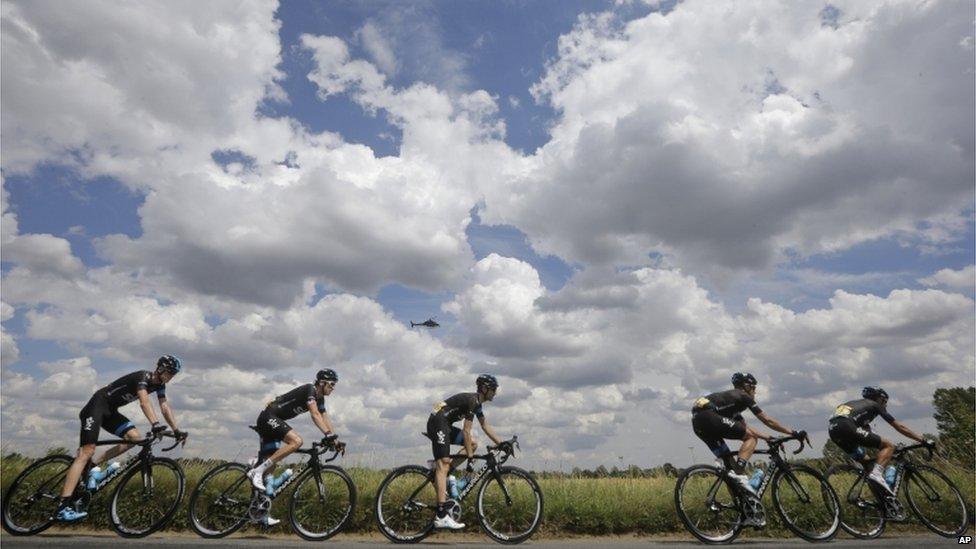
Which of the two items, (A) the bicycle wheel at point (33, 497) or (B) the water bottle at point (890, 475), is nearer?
(A) the bicycle wheel at point (33, 497)

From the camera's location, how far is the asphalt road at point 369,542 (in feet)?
26.8

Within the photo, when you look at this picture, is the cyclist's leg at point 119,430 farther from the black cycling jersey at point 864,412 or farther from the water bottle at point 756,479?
the black cycling jersey at point 864,412

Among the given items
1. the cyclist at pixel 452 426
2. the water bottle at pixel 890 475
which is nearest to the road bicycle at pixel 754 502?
the water bottle at pixel 890 475

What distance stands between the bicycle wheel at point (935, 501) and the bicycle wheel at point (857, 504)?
2.53 ft

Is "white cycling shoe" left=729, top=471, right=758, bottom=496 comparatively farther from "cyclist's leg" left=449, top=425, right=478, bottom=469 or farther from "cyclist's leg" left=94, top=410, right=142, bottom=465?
"cyclist's leg" left=94, top=410, right=142, bottom=465

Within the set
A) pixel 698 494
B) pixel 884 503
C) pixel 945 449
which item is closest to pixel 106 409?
pixel 698 494

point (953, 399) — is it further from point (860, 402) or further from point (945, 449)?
point (860, 402)

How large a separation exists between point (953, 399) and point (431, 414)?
76.1 meters

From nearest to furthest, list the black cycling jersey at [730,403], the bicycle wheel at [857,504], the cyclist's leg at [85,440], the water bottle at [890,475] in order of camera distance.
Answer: the cyclist's leg at [85,440] → the black cycling jersey at [730,403] → the bicycle wheel at [857,504] → the water bottle at [890,475]

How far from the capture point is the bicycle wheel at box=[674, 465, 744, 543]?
381 inches

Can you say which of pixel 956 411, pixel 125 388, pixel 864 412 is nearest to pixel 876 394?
pixel 864 412

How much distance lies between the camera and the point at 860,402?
1145 cm

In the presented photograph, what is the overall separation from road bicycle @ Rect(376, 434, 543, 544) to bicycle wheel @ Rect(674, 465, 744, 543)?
2431 mm

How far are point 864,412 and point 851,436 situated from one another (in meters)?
0.58
